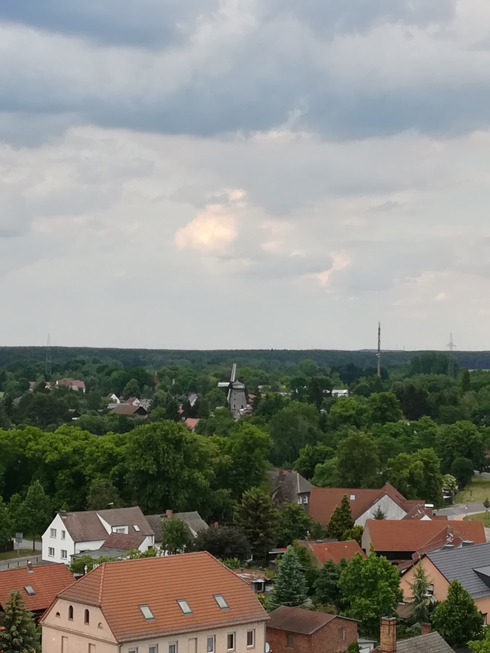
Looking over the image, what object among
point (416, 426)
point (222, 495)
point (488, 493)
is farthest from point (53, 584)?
point (416, 426)

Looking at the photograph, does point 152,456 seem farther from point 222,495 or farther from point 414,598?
point 414,598

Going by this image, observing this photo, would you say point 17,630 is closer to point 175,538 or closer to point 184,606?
point 184,606

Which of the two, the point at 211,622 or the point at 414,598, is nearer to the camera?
the point at 211,622

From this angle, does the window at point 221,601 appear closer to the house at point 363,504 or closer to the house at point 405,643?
the house at point 405,643

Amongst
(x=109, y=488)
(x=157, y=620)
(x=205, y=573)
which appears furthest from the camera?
(x=109, y=488)

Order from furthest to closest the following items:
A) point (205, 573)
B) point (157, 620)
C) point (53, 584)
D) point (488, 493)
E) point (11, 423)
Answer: point (11, 423)
point (488, 493)
point (53, 584)
point (205, 573)
point (157, 620)

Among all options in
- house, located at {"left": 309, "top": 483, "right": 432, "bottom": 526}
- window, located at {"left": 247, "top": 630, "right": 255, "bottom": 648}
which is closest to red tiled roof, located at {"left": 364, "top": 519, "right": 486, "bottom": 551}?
house, located at {"left": 309, "top": 483, "right": 432, "bottom": 526}

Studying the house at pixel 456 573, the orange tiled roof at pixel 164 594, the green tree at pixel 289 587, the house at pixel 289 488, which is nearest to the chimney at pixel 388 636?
the orange tiled roof at pixel 164 594
